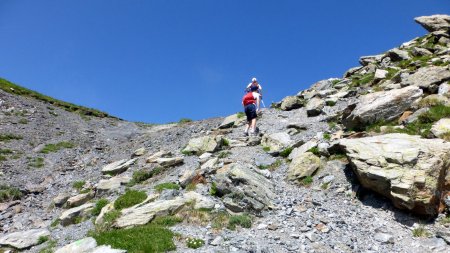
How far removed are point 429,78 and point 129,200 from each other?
21.8m

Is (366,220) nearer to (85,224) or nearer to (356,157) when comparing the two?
(356,157)

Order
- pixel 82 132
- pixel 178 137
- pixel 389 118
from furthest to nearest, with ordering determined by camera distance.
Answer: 1. pixel 82 132
2. pixel 178 137
3. pixel 389 118

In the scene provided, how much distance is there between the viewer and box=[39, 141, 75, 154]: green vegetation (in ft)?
138

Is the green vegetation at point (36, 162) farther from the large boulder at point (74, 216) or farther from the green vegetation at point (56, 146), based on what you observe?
the large boulder at point (74, 216)

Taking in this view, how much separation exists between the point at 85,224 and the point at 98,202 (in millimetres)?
2352

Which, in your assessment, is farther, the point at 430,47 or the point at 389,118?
the point at 430,47

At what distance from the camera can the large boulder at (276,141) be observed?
84.6ft

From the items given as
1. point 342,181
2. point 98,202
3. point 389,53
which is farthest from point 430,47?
point 98,202

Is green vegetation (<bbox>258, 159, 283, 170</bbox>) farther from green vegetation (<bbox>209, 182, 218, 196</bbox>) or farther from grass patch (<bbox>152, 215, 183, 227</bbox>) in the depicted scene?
grass patch (<bbox>152, 215, 183, 227</bbox>)

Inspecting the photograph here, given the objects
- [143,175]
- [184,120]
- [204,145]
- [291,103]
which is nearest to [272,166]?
[204,145]

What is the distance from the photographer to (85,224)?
64.3 ft

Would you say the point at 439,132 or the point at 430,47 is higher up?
the point at 430,47

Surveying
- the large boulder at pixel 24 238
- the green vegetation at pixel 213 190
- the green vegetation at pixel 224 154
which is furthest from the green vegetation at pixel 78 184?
the green vegetation at pixel 213 190

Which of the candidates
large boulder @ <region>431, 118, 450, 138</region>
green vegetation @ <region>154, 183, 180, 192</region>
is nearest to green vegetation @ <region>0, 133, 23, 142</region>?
green vegetation @ <region>154, 183, 180, 192</region>
